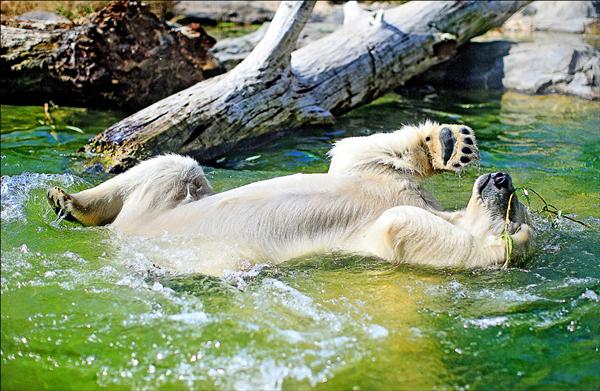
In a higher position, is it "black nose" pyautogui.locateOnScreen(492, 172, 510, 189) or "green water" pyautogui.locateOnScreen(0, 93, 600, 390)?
"black nose" pyautogui.locateOnScreen(492, 172, 510, 189)

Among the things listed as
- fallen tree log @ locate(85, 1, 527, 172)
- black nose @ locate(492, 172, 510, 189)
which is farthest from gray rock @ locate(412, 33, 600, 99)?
black nose @ locate(492, 172, 510, 189)

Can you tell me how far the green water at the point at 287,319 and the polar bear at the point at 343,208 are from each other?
4.9 inches

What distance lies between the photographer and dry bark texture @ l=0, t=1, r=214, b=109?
8469mm

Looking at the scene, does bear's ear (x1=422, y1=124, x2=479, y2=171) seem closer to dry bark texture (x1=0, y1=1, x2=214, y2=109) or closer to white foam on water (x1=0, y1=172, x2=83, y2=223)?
white foam on water (x1=0, y1=172, x2=83, y2=223)

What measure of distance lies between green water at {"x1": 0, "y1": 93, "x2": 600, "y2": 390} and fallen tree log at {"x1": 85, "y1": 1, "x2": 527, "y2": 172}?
162 cm

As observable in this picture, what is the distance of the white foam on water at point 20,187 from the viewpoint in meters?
4.79

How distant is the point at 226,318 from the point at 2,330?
0.97m

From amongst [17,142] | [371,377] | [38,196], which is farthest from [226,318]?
[17,142]

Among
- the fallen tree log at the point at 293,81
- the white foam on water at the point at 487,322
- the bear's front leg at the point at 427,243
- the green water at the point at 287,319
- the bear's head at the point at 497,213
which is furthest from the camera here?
the fallen tree log at the point at 293,81

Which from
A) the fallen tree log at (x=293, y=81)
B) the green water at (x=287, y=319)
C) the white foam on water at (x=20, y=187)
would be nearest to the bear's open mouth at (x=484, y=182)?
the green water at (x=287, y=319)

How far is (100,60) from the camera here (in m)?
8.48

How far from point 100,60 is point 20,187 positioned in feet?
11.4

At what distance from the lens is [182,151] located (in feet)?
22.6

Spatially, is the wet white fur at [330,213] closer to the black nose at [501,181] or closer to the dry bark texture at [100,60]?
the black nose at [501,181]
